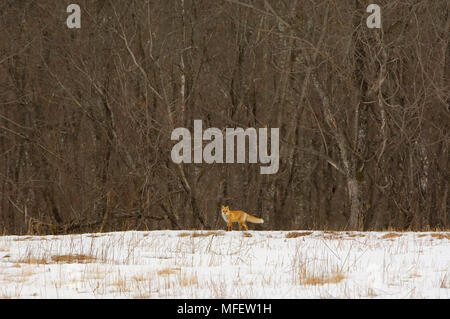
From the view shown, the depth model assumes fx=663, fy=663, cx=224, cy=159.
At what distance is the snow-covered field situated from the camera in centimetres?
609

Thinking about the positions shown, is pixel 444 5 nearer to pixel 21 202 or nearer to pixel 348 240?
pixel 348 240

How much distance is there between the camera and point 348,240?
9633 mm

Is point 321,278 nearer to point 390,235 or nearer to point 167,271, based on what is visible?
point 167,271

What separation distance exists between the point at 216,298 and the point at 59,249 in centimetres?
352

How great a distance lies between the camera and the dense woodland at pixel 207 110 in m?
16.9

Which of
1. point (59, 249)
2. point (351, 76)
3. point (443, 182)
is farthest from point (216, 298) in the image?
point (443, 182)

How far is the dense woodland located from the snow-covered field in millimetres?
6408

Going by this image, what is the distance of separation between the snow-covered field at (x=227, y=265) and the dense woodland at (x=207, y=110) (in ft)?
21.0

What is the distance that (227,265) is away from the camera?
7520mm

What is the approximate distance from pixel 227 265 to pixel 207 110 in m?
11.8

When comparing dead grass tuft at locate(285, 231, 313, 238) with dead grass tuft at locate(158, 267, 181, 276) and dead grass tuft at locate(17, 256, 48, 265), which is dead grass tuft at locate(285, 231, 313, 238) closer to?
dead grass tuft at locate(158, 267, 181, 276)

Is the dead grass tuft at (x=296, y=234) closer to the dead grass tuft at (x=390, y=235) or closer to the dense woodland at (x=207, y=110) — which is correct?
the dead grass tuft at (x=390, y=235)

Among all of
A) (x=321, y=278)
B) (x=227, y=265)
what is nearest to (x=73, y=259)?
(x=227, y=265)

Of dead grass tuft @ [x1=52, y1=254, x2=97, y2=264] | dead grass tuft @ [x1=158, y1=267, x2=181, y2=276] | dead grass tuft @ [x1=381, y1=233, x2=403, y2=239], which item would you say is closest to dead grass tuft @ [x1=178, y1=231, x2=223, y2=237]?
dead grass tuft @ [x1=52, y1=254, x2=97, y2=264]
